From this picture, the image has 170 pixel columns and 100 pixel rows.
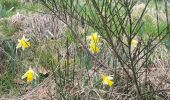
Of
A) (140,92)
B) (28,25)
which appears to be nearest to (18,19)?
(28,25)

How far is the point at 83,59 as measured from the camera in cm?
376

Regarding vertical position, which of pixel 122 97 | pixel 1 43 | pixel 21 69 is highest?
pixel 1 43

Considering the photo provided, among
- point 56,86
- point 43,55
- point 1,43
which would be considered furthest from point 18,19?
point 56,86

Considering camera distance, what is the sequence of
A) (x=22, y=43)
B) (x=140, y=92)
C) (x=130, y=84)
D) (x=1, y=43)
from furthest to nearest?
(x=1, y=43)
(x=22, y=43)
(x=130, y=84)
(x=140, y=92)

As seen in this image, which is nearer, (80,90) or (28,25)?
(80,90)

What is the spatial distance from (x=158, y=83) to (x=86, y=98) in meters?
0.61

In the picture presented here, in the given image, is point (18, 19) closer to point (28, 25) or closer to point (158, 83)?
point (28, 25)

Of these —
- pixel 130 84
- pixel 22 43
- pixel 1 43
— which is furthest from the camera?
pixel 1 43

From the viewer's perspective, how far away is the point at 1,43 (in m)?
4.33

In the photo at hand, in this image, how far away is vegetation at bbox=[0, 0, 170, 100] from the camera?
3111mm

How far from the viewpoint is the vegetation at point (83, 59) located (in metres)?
3.11

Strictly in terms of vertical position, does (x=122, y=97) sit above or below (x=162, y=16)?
below

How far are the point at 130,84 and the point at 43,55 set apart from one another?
3.23 ft

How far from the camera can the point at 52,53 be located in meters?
4.19
